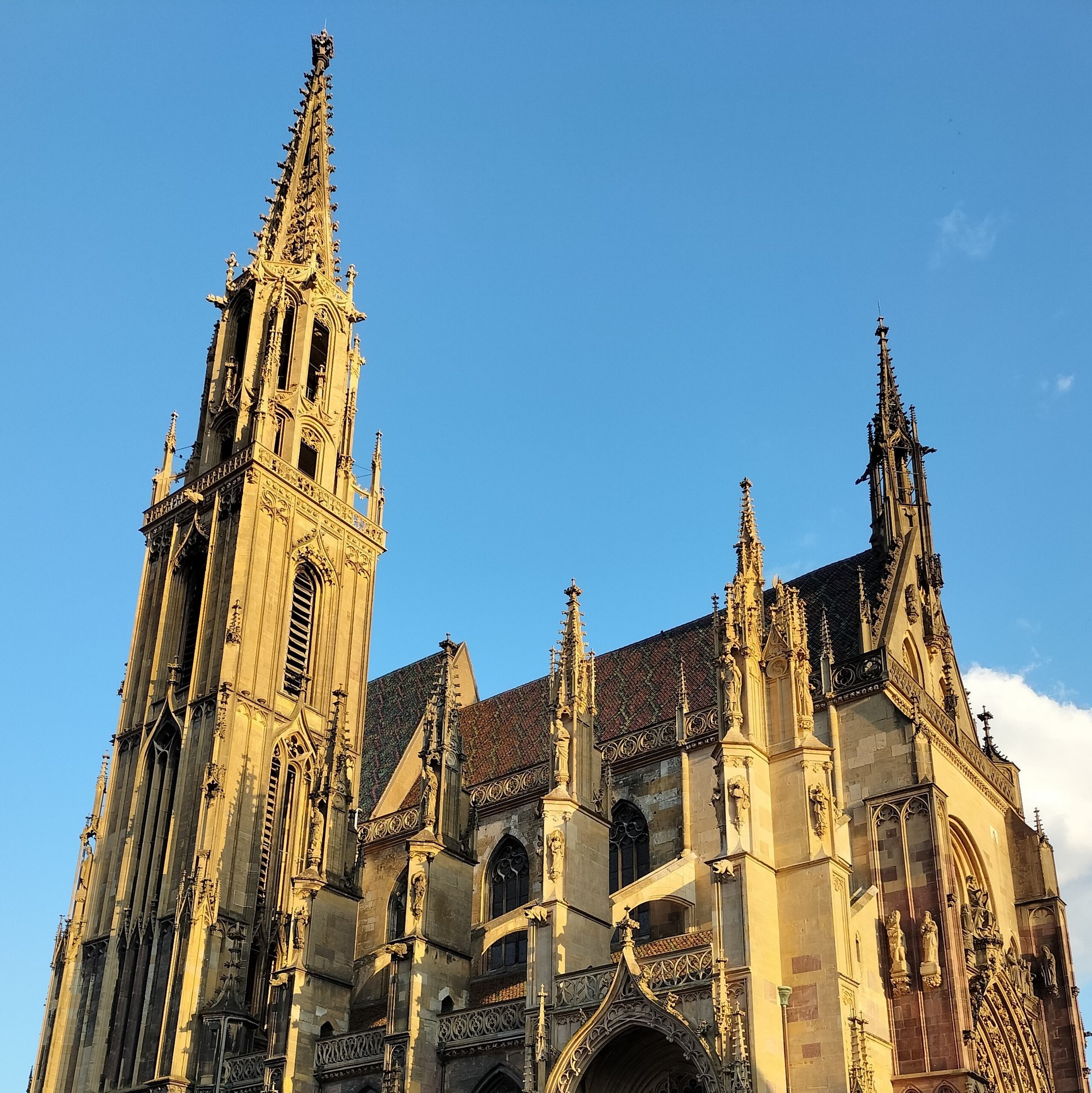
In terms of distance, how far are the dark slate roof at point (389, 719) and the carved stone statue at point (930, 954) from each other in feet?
51.7

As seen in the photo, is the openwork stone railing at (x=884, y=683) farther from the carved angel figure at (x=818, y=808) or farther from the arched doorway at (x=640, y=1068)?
the arched doorway at (x=640, y=1068)

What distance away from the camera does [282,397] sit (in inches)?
1480

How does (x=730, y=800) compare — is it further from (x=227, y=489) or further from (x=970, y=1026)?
(x=227, y=489)

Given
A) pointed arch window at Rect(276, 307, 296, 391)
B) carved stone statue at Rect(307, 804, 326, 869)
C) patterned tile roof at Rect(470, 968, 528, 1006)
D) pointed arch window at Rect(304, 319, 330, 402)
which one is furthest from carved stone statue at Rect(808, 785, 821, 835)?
pointed arch window at Rect(304, 319, 330, 402)

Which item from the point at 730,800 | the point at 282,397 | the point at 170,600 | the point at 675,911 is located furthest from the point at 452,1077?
the point at 282,397

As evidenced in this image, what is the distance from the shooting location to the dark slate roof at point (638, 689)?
95.5ft

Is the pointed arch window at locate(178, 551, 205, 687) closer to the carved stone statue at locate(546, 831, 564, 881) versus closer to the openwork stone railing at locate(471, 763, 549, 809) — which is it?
the openwork stone railing at locate(471, 763, 549, 809)

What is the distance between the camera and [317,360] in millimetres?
40281

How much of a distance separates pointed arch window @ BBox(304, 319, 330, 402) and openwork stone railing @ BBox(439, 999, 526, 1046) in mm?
20273

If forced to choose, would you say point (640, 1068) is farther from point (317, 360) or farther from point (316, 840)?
point (317, 360)

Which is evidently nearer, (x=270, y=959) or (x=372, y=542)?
(x=270, y=959)

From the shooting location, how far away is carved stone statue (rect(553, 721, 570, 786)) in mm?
23156

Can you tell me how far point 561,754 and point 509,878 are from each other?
729 centimetres

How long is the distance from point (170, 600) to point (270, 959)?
9874 millimetres
